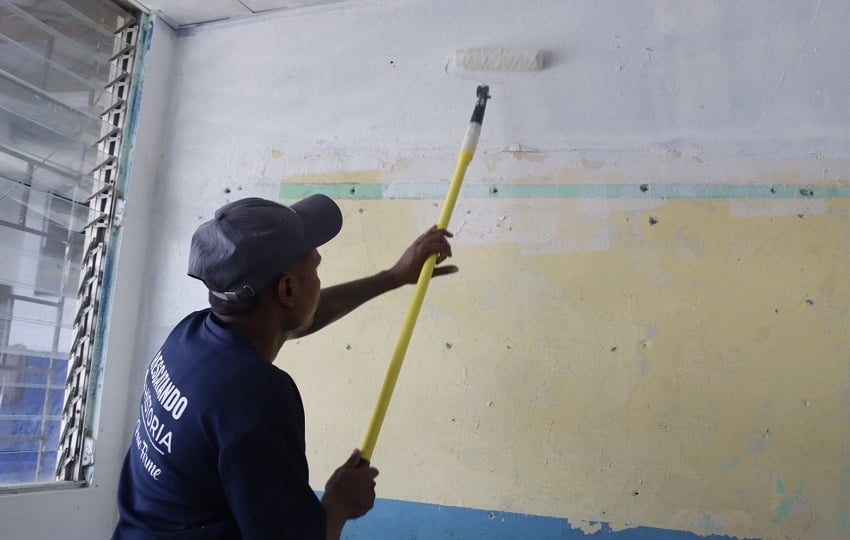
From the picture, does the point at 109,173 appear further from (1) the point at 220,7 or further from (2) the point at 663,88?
(2) the point at 663,88

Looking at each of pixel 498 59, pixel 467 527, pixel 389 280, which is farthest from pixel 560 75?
pixel 467 527

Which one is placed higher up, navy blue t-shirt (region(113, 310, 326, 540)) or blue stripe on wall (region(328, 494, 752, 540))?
navy blue t-shirt (region(113, 310, 326, 540))

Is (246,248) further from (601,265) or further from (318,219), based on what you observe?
(601,265)

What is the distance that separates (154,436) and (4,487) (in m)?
0.80

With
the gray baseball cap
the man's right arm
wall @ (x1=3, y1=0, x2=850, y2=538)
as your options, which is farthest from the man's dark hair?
wall @ (x1=3, y1=0, x2=850, y2=538)

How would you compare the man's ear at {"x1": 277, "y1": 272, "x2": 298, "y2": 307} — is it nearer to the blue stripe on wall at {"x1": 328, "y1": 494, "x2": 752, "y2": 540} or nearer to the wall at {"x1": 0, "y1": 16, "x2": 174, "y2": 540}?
the blue stripe on wall at {"x1": 328, "y1": 494, "x2": 752, "y2": 540}

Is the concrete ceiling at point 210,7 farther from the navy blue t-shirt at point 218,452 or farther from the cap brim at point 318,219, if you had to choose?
the navy blue t-shirt at point 218,452

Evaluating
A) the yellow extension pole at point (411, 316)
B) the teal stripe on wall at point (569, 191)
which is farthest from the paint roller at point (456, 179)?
the teal stripe on wall at point (569, 191)

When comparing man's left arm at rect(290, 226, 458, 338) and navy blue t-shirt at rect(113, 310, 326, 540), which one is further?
man's left arm at rect(290, 226, 458, 338)

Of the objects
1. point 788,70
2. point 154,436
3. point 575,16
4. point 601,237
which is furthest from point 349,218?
point 788,70

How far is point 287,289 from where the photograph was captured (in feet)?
3.18

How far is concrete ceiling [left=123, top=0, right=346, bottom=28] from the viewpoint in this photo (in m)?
1.78

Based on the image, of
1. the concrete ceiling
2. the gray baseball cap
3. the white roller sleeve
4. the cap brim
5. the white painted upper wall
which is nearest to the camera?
the gray baseball cap

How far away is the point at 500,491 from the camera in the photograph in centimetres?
144
